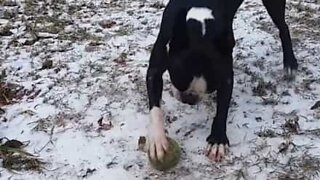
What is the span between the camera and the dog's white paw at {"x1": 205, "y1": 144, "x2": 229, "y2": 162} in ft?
9.71

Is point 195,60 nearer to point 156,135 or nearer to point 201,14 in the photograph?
point 201,14

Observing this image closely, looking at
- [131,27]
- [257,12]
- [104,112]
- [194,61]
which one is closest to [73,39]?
[131,27]

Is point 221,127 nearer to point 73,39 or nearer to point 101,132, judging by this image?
point 101,132

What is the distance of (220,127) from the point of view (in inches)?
119

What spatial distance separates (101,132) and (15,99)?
64 cm

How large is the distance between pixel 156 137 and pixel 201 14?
604 mm

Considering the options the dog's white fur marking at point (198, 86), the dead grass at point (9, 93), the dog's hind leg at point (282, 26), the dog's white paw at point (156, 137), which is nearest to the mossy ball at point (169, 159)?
the dog's white paw at point (156, 137)

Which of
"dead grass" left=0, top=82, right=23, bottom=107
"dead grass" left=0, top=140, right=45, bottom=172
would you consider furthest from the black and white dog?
"dead grass" left=0, top=82, right=23, bottom=107

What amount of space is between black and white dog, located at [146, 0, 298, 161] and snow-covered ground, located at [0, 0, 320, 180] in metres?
0.13

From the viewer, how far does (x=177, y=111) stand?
3.37 metres

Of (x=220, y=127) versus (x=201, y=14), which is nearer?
(x=201, y=14)

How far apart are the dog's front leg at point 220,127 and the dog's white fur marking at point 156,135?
243mm

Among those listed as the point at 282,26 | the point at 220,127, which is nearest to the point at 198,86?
the point at 220,127

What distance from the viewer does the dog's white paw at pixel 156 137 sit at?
286cm
